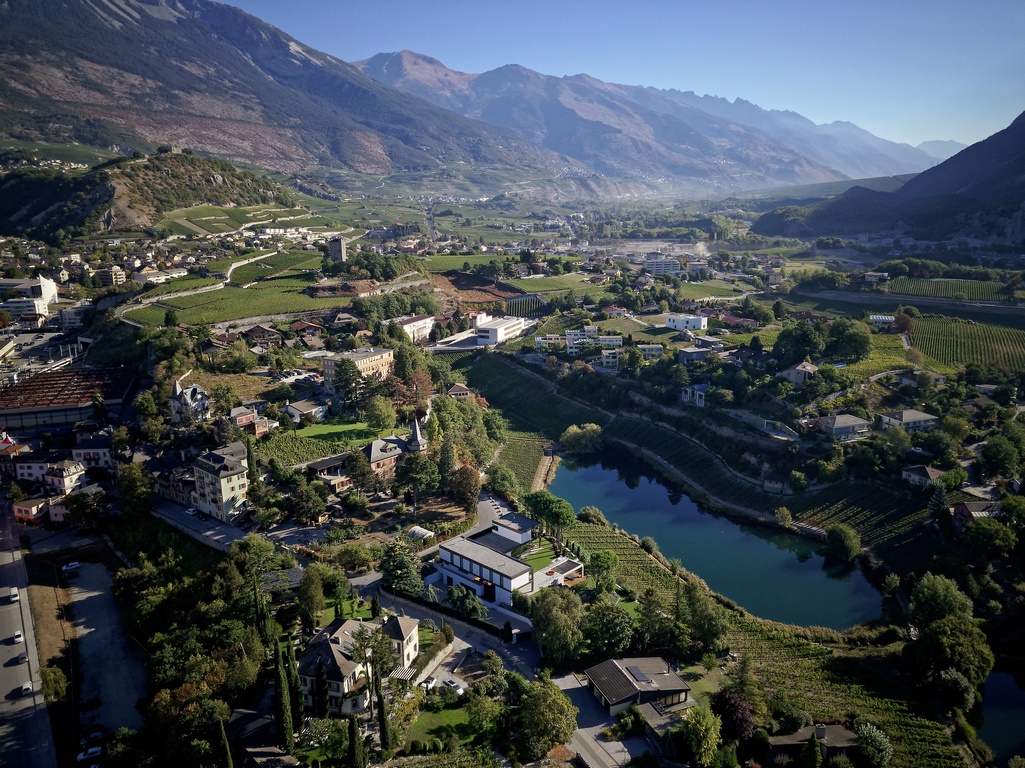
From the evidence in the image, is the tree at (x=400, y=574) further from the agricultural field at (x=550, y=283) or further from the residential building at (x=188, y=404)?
the agricultural field at (x=550, y=283)

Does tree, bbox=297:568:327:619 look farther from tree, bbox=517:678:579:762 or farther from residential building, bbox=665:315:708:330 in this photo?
residential building, bbox=665:315:708:330

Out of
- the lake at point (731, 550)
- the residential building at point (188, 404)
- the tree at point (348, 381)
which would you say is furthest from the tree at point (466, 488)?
the residential building at point (188, 404)

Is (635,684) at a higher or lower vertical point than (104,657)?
higher

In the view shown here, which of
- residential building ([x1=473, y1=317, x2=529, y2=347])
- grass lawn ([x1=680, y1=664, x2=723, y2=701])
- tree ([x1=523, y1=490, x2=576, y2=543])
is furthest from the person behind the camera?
residential building ([x1=473, y1=317, x2=529, y2=347])

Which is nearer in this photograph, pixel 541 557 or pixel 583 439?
pixel 541 557

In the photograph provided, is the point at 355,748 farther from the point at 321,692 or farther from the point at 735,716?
the point at 735,716

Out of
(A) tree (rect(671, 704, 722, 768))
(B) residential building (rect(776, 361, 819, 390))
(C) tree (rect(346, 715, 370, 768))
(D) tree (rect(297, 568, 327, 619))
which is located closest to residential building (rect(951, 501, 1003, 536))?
(B) residential building (rect(776, 361, 819, 390))

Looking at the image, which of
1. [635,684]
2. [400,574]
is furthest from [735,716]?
[400,574]
